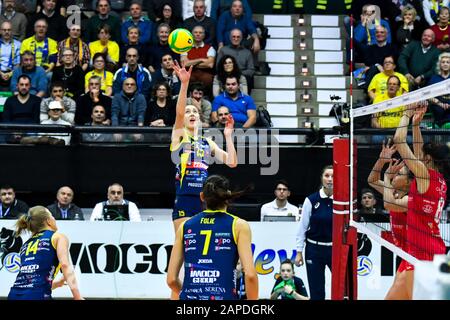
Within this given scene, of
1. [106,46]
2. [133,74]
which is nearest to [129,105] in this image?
[133,74]

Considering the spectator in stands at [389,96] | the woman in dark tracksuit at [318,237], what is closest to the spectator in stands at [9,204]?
the woman in dark tracksuit at [318,237]

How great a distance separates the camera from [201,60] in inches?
634

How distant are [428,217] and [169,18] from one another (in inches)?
364

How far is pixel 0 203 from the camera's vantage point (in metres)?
14.0

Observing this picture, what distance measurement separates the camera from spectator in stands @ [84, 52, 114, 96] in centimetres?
1573

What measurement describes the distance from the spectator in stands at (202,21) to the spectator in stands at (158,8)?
592 mm

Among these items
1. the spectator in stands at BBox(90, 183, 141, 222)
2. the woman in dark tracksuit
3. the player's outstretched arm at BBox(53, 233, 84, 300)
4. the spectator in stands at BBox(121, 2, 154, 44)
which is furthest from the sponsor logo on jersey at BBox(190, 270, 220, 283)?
the spectator in stands at BBox(121, 2, 154, 44)

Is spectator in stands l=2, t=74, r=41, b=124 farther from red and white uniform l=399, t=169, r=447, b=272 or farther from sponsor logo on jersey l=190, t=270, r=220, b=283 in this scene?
sponsor logo on jersey l=190, t=270, r=220, b=283

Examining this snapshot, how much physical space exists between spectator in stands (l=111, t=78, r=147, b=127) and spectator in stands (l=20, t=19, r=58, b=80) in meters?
1.93

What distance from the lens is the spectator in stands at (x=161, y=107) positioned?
585 inches

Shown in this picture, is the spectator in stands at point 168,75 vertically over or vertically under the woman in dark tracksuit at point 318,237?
over

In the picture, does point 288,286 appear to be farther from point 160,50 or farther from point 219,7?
point 219,7

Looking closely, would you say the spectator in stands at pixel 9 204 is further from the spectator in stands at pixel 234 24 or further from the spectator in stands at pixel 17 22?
the spectator in stands at pixel 234 24
